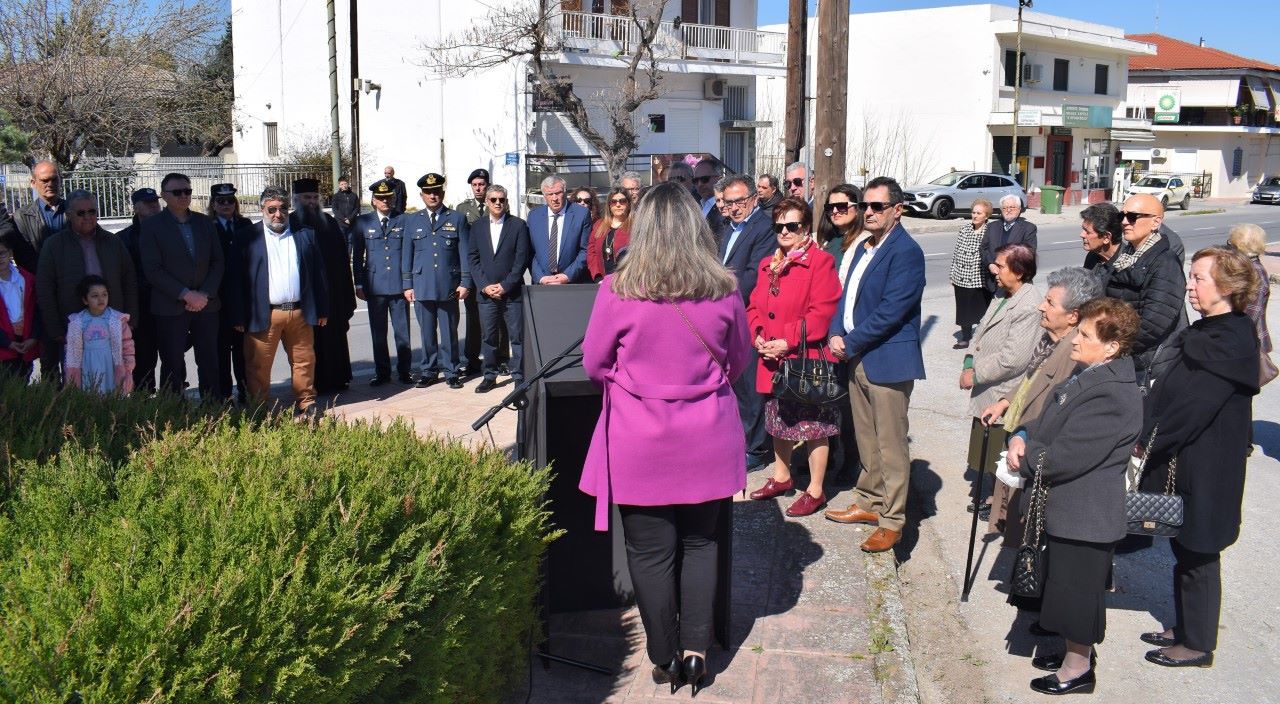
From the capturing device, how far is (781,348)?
5.96m

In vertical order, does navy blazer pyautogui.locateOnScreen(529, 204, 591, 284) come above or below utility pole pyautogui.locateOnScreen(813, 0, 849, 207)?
below

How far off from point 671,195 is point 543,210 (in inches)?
220

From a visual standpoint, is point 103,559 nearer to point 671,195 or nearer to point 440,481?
point 440,481

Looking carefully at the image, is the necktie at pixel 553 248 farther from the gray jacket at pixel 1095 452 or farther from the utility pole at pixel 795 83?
the gray jacket at pixel 1095 452

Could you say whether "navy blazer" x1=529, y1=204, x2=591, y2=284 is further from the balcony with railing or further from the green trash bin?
the green trash bin

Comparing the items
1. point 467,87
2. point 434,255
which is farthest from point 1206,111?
point 434,255

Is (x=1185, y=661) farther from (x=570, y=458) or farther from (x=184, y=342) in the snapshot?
(x=184, y=342)

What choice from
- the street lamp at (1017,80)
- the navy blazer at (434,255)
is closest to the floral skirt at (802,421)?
the navy blazer at (434,255)

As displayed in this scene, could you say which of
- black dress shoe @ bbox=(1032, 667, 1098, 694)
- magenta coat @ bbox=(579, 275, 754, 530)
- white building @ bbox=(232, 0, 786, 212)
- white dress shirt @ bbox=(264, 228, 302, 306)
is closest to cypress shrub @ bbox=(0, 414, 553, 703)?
magenta coat @ bbox=(579, 275, 754, 530)

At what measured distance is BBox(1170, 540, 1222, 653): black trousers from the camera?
459cm

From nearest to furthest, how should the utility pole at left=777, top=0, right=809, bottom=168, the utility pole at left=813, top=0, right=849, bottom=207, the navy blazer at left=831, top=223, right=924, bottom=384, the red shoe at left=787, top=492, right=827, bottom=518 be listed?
the navy blazer at left=831, top=223, right=924, bottom=384
the red shoe at left=787, top=492, right=827, bottom=518
the utility pole at left=813, top=0, right=849, bottom=207
the utility pole at left=777, top=0, right=809, bottom=168

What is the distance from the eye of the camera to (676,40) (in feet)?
115

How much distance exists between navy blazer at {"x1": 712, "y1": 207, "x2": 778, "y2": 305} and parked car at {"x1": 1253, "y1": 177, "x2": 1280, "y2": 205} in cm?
5619

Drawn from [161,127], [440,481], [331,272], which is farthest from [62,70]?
[440,481]
